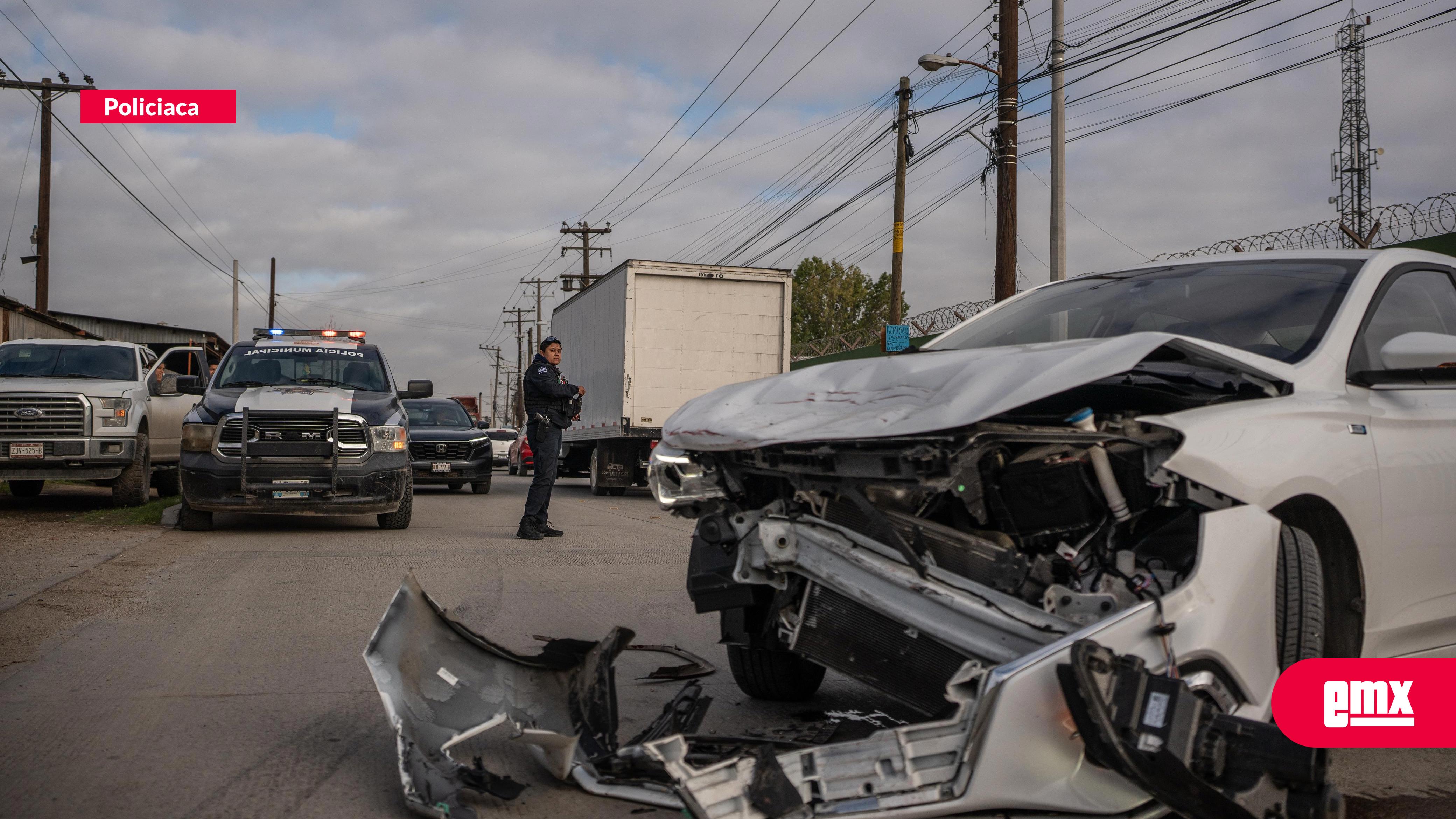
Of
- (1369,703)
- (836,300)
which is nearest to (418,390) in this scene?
(1369,703)

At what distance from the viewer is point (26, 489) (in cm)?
1616

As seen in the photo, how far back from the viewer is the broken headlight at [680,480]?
12.7 ft

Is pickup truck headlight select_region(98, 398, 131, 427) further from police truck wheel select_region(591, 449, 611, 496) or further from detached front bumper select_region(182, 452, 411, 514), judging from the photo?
police truck wheel select_region(591, 449, 611, 496)

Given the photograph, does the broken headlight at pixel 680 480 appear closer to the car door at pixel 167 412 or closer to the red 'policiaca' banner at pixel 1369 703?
the red 'policiaca' banner at pixel 1369 703

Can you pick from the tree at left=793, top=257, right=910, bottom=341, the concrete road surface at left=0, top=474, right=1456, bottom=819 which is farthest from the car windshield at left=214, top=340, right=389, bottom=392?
the tree at left=793, top=257, right=910, bottom=341

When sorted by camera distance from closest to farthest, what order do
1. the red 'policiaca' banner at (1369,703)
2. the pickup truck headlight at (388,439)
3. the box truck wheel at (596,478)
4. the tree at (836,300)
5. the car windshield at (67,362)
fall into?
the red 'policiaca' banner at (1369,703) → the pickup truck headlight at (388,439) → the car windshield at (67,362) → the box truck wheel at (596,478) → the tree at (836,300)

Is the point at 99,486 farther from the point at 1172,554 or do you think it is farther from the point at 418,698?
the point at 1172,554

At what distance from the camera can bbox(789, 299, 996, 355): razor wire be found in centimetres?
1872

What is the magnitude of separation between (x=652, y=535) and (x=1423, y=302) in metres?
8.21

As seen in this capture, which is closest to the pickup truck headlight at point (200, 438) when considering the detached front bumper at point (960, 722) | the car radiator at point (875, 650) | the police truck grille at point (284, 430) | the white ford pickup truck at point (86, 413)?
the police truck grille at point (284, 430)

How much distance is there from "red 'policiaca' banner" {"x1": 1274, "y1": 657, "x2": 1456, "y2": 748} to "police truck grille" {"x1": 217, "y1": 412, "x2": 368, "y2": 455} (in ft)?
29.8

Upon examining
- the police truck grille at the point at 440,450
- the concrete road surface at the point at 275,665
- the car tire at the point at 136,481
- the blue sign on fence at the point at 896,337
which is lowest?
the concrete road surface at the point at 275,665

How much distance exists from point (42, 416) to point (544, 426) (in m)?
6.08

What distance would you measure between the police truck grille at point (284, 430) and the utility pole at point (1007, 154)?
9.33 meters
